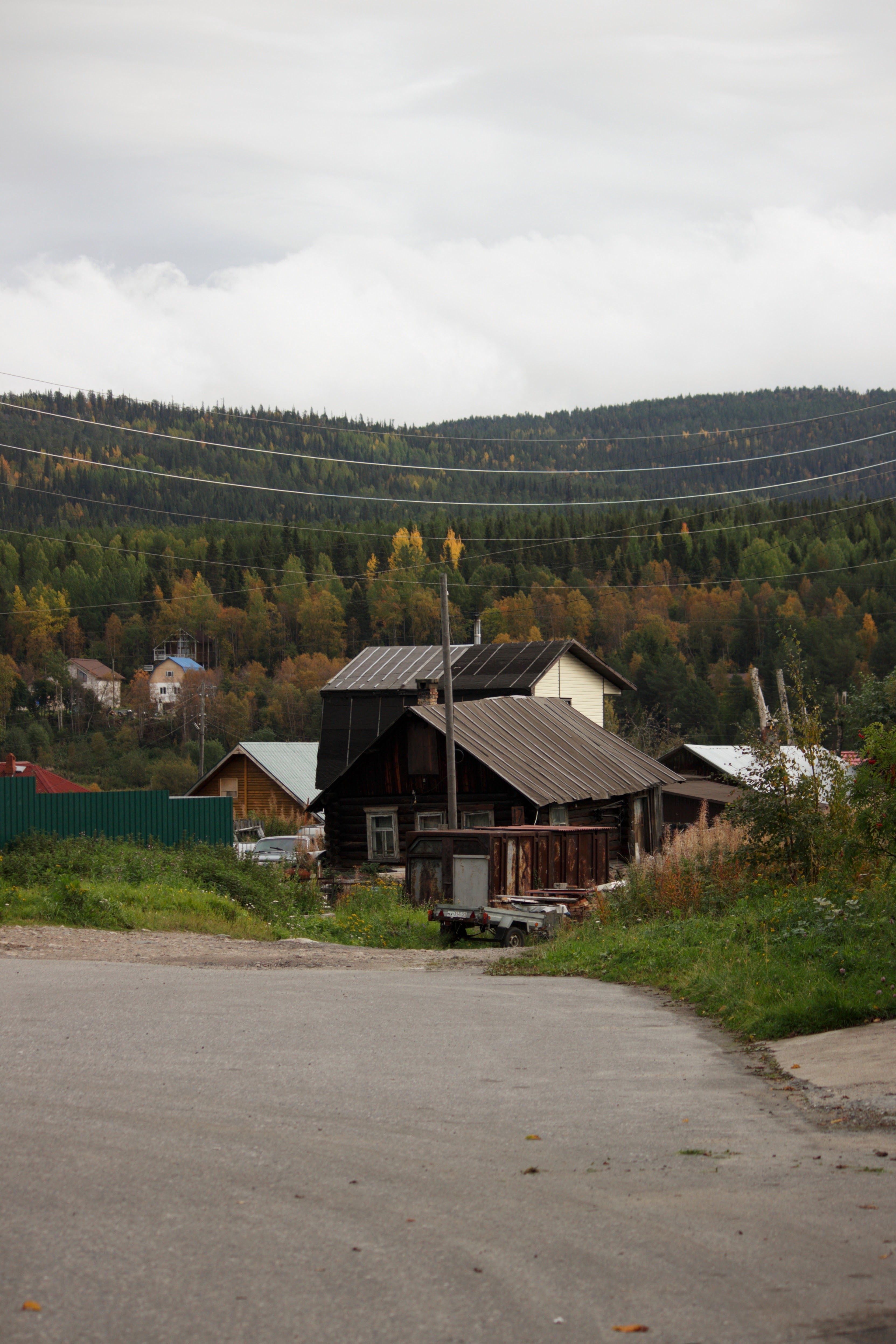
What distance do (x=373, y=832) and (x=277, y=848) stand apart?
12.5 meters

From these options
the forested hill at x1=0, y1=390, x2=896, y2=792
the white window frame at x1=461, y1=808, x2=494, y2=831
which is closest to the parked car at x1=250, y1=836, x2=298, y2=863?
the white window frame at x1=461, y1=808, x2=494, y2=831

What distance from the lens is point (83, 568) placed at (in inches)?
5148

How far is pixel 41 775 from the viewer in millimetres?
54219

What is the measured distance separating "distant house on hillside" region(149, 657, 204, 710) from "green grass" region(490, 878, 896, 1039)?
98687 mm

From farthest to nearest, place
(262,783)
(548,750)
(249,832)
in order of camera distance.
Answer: (262,783)
(249,832)
(548,750)

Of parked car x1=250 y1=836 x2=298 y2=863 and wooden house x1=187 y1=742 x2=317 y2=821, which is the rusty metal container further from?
wooden house x1=187 y1=742 x2=317 y2=821

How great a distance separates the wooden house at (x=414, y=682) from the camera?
155 feet

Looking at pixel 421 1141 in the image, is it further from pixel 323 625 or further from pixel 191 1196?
pixel 323 625

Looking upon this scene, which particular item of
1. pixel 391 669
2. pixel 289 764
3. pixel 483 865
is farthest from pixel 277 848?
pixel 483 865

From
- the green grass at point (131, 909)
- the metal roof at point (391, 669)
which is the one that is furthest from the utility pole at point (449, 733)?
the metal roof at point (391, 669)

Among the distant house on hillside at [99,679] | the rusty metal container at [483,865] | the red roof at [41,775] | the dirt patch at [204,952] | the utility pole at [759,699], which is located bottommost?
the dirt patch at [204,952]

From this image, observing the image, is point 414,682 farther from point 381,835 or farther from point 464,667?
point 381,835

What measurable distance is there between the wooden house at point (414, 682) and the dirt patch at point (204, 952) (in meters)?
25.0

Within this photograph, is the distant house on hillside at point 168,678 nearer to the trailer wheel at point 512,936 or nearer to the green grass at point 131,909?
the green grass at point 131,909
